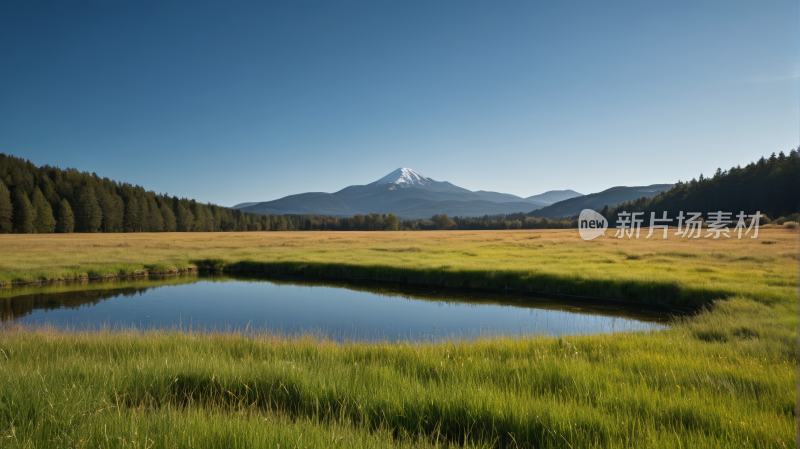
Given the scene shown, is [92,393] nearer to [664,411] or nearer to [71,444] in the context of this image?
[71,444]

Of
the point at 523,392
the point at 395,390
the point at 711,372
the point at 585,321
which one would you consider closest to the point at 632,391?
the point at 523,392

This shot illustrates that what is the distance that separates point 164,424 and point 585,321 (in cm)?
1668

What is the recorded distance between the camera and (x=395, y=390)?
492 centimetres

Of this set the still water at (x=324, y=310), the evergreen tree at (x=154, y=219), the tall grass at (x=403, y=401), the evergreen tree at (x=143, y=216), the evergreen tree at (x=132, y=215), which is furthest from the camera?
the evergreen tree at (x=154, y=219)

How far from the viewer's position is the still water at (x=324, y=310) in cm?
1530

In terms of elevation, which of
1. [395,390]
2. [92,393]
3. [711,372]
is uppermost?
[92,393]

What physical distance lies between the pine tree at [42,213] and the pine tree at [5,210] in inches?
172

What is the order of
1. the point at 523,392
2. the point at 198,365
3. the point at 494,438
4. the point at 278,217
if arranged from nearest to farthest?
the point at 494,438 → the point at 523,392 → the point at 198,365 → the point at 278,217

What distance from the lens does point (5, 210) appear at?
240 ft

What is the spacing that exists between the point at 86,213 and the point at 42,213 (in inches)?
361

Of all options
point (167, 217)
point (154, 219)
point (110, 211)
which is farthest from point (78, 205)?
point (167, 217)

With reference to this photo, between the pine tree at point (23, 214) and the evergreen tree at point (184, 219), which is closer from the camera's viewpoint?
the pine tree at point (23, 214)

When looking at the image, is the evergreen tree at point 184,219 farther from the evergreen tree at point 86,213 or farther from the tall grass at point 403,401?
the tall grass at point 403,401

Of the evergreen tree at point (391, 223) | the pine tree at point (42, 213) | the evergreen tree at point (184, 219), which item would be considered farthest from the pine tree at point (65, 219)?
the evergreen tree at point (391, 223)
